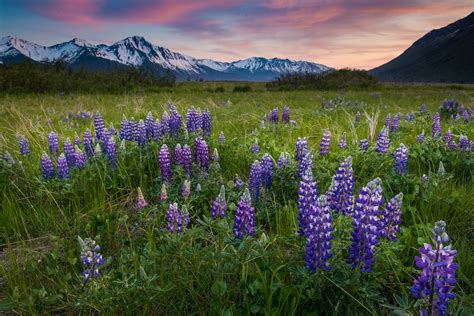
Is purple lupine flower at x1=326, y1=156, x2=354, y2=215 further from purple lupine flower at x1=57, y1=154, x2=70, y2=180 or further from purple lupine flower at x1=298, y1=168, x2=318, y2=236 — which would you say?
purple lupine flower at x1=57, y1=154, x2=70, y2=180

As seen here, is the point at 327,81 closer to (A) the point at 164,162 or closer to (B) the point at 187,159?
(B) the point at 187,159

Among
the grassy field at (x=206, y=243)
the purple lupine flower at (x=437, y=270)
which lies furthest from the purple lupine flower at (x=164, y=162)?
the purple lupine flower at (x=437, y=270)

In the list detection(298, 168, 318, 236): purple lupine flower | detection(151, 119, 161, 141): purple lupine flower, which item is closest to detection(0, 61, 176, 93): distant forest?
detection(151, 119, 161, 141): purple lupine flower

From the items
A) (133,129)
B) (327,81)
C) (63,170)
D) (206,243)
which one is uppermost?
(327,81)

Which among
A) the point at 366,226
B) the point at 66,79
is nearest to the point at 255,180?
the point at 366,226

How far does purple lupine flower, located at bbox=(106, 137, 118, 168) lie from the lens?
401cm

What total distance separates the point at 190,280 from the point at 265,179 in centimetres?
158

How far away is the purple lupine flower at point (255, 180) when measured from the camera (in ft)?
10.4

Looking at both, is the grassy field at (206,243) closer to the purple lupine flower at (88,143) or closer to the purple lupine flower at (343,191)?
the purple lupine flower at (343,191)

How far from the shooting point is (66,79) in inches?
813

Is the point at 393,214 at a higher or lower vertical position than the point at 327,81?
lower

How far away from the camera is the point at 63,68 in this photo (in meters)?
24.3

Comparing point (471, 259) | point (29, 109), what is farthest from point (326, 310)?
point (29, 109)

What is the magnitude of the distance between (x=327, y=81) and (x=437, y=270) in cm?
2568
